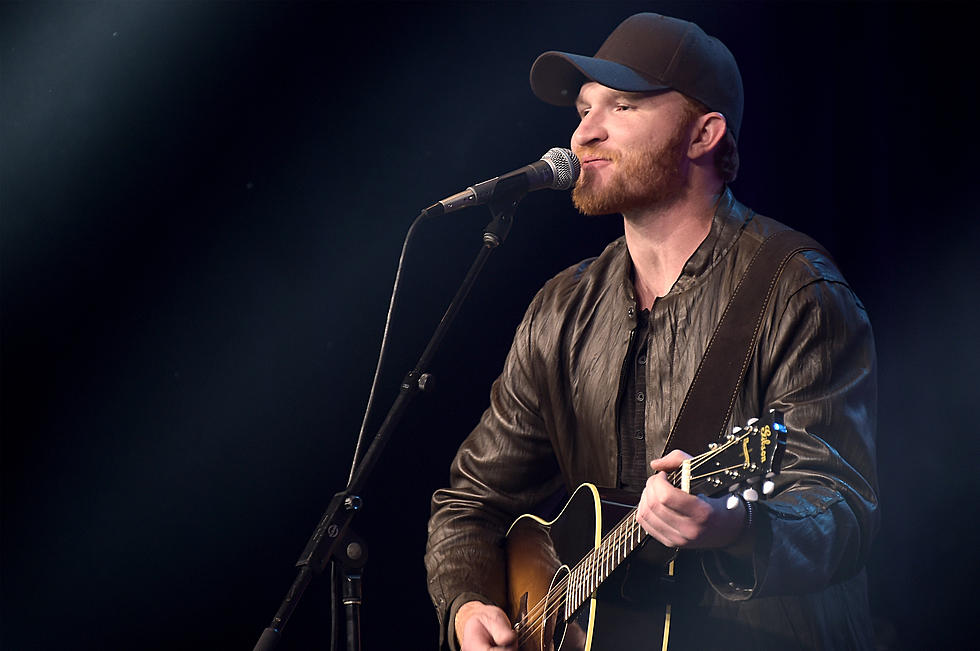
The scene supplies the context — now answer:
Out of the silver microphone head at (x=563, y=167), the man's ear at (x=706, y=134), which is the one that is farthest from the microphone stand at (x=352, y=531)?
the man's ear at (x=706, y=134)

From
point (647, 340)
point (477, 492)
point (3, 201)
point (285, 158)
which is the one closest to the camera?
point (647, 340)

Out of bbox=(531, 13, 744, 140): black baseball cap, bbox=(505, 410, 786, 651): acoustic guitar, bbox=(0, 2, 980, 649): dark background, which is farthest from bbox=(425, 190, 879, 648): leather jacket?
bbox=(0, 2, 980, 649): dark background

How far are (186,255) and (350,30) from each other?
3.73 feet

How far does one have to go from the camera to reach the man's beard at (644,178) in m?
2.49

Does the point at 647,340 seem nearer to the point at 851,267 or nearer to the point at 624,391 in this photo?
the point at 624,391

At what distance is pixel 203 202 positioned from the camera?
361 centimetres

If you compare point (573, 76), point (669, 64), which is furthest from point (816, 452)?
point (573, 76)

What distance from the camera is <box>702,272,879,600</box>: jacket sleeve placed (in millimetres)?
1712

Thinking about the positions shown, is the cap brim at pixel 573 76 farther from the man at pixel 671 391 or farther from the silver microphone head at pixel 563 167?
the silver microphone head at pixel 563 167

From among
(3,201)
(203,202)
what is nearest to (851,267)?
(203,202)

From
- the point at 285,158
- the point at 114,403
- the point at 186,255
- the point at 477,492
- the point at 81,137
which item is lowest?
the point at 477,492

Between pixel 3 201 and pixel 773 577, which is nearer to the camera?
pixel 773 577

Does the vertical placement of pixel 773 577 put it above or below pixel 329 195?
below

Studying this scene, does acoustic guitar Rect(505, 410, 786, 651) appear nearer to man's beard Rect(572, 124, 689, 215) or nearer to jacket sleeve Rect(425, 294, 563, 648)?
jacket sleeve Rect(425, 294, 563, 648)
